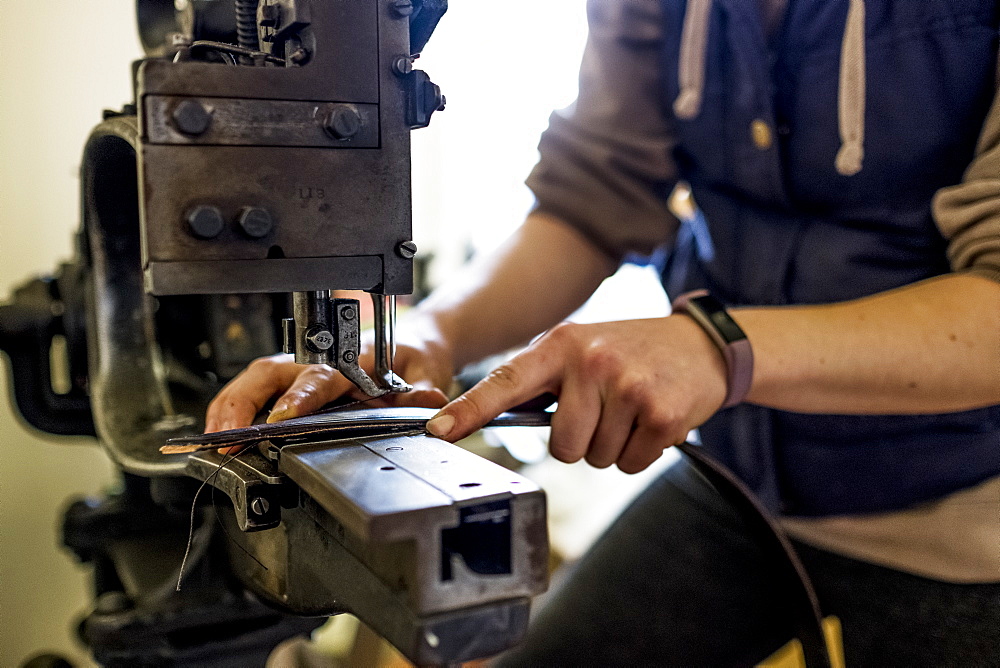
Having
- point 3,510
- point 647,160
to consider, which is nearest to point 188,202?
point 647,160

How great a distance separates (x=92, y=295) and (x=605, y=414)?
0.57m

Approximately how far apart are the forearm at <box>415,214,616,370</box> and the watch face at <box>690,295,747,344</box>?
0.32 m

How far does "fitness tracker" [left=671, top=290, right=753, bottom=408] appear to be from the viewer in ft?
2.41

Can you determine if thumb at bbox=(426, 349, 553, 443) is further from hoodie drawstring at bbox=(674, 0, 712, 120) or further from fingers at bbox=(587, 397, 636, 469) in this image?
hoodie drawstring at bbox=(674, 0, 712, 120)

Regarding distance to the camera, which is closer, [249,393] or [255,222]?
[255,222]

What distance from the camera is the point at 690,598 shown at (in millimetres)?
1022

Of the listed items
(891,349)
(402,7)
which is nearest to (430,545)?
(402,7)

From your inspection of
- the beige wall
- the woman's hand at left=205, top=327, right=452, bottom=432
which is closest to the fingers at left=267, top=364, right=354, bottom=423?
the woman's hand at left=205, top=327, right=452, bottom=432

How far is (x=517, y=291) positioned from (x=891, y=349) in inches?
19.3

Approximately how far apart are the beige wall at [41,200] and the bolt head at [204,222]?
39.9 inches

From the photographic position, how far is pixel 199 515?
2.75 ft

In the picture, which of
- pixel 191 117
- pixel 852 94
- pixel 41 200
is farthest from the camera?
pixel 41 200

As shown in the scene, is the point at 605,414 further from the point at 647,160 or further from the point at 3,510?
the point at 3,510

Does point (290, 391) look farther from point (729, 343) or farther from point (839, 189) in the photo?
point (839, 189)
